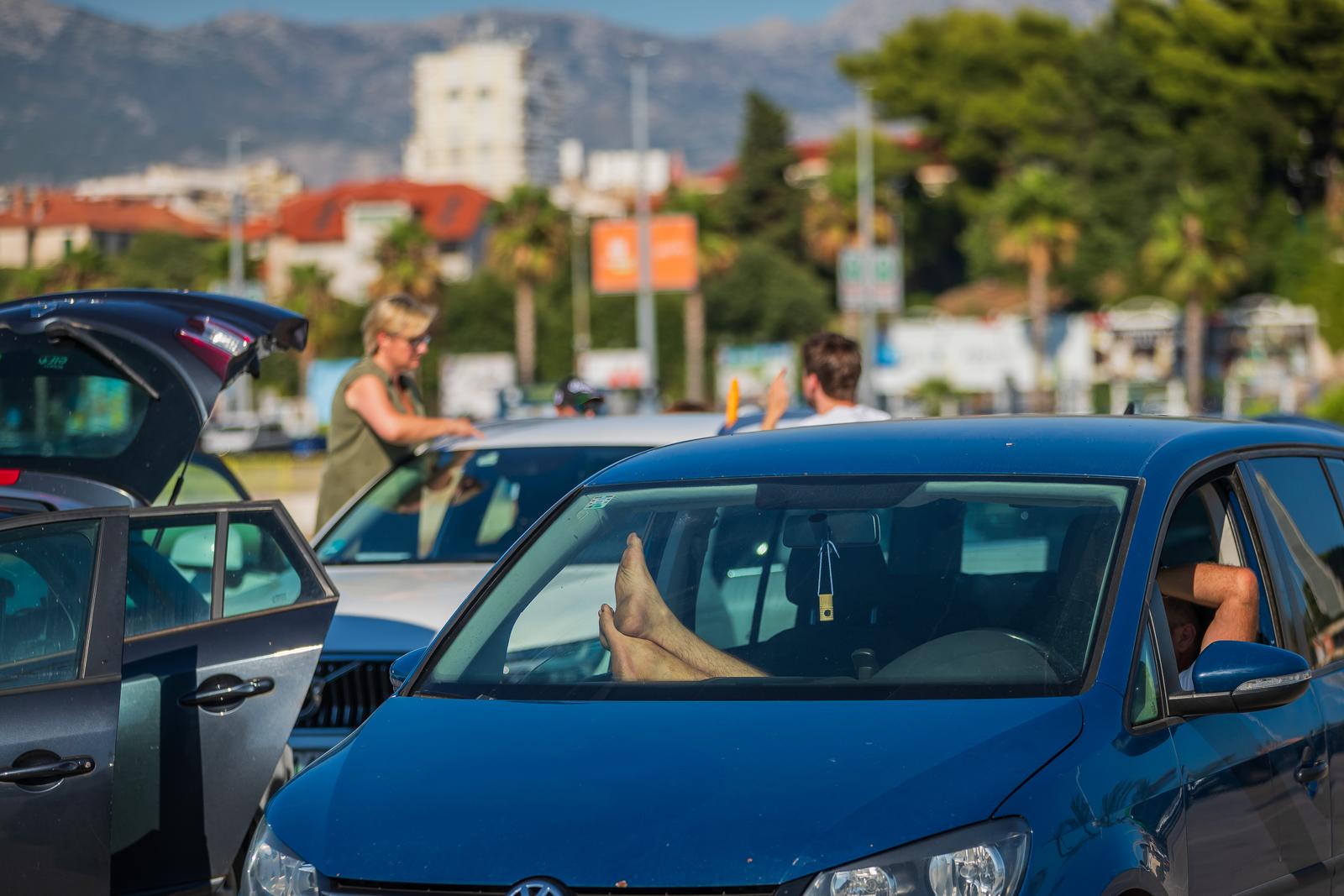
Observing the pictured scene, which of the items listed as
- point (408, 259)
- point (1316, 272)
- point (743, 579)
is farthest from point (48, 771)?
point (408, 259)


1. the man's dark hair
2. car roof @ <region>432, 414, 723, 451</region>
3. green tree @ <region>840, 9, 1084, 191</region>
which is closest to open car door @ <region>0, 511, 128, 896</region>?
car roof @ <region>432, 414, 723, 451</region>

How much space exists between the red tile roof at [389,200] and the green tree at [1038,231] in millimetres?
49321

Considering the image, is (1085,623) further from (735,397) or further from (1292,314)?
(1292,314)

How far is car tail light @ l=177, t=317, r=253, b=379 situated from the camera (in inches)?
240

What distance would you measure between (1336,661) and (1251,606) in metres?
0.26

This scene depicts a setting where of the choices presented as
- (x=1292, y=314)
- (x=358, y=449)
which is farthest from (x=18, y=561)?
(x=1292, y=314)

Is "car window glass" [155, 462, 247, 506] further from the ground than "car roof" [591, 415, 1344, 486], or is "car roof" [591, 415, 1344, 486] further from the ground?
"car roof" [591, 415, 1344, 486]

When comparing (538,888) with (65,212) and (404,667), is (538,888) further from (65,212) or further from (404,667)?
(65,212)

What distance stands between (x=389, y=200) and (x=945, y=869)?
117 meters

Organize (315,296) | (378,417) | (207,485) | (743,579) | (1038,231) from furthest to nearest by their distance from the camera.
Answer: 1. (315,296)
2. (1038,231)
3. (378,417)
4. (207,485)
5. (743,579)

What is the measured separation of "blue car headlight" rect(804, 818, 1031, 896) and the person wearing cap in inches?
257

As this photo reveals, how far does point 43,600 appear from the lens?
15.0 ft

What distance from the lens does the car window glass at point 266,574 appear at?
211 inches

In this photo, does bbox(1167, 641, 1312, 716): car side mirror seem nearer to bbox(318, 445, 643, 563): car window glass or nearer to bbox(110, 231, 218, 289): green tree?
bbox(318, 445, 643, 563): car window glass
